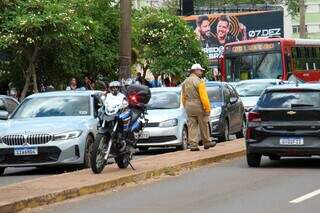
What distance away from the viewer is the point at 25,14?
87.1ft

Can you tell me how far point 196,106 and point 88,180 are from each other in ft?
17.8

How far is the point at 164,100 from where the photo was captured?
20.8 metres

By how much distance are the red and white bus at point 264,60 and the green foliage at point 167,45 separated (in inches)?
179

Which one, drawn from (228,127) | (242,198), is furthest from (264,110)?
(228,127)

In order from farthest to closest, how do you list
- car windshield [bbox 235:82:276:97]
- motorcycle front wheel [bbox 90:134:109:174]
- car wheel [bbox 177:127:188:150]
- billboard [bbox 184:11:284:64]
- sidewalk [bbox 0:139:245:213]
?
billboard [bbox 184:11:284:64]
car windshield [bbox 235:82:276:97]
car wheel [bbox 177:127:188:150]
motorcycle front wheel [bbox 90:134:109:174]
sidewalk [bbox 0:139:245:213]

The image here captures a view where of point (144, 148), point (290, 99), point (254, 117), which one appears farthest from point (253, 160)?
point (144, 148)

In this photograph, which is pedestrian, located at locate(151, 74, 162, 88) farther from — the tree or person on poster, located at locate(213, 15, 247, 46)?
person on poster, located at locate(213, 15, 247, 46)

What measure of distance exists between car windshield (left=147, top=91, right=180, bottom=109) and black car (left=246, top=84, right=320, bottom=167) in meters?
5.32

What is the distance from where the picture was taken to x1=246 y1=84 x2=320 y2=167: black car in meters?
14.8

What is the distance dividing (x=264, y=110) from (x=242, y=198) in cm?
400

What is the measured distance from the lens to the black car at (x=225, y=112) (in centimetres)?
2175

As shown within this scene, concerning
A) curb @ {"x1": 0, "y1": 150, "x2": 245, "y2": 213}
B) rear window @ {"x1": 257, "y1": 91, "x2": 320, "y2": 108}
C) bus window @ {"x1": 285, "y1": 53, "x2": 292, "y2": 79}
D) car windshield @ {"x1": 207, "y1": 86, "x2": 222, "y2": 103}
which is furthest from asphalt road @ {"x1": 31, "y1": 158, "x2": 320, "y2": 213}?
bus window @ {"x1": 285, "y1": 53, "x2": 292, "y2": 79}

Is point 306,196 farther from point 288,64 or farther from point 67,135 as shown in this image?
point 288,64

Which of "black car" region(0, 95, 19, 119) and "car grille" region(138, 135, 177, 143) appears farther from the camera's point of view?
"black car" region(0, 95, 19, 119)
